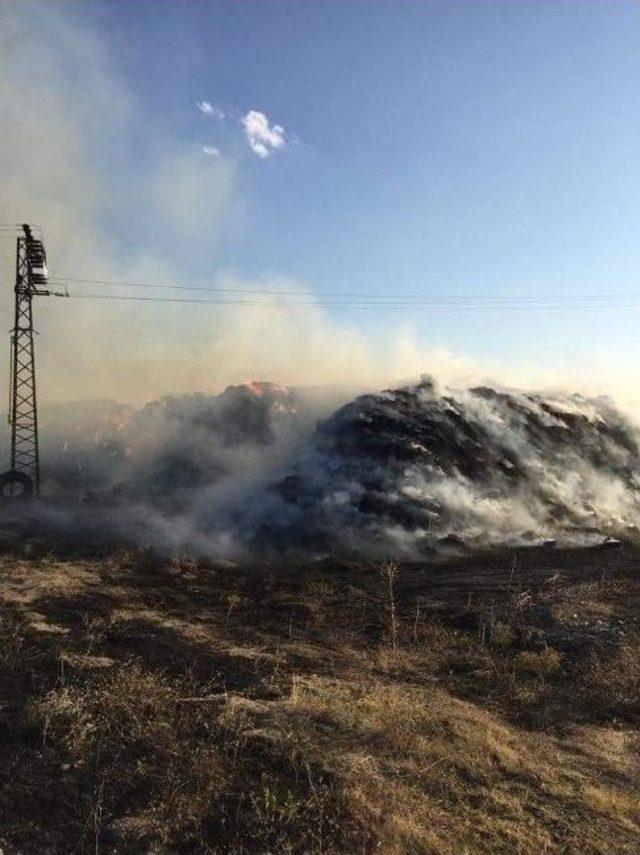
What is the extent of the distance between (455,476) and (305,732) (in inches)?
945

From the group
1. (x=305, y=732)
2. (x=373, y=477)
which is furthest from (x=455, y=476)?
(x=305, y=732)

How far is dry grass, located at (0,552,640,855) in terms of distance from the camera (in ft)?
20.7

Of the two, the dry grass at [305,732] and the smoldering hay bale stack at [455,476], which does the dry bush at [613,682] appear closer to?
the dry grass at [305,732]

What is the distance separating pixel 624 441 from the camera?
38.8m

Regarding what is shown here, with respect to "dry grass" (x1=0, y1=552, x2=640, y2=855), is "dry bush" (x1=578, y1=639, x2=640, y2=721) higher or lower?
lower

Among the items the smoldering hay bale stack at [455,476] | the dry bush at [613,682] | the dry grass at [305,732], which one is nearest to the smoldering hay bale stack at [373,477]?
the smoldering hay bale stack at [455,476]

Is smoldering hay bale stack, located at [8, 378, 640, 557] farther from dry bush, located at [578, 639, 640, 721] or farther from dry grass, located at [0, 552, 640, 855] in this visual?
dry bush, located at [578, 639, 640, 721]

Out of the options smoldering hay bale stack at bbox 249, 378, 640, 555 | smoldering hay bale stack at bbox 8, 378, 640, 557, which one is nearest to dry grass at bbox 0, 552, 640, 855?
smoldering hay bale stack at bbox 8, 378, 640, 557

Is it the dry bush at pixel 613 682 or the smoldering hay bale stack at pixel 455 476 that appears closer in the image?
the dry bush at pixel 613 682

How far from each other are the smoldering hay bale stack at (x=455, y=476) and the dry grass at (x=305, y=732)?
11.9m

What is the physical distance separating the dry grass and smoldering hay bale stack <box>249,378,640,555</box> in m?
11.9

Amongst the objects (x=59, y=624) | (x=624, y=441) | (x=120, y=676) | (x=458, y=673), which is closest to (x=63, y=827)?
(x=120, y=676)

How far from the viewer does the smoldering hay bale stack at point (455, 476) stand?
27500 mm

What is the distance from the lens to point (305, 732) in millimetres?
8164
